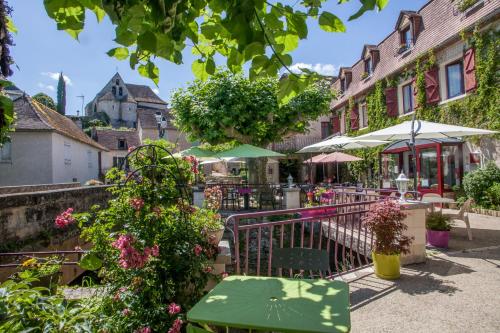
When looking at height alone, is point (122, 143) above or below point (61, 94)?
below

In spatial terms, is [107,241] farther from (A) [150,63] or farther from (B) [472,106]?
(B) [472,106]

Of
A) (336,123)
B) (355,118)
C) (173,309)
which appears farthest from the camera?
(336,123)

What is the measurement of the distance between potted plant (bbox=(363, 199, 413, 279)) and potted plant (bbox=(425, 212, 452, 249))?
6.48 ft

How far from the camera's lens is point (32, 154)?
1742 cm

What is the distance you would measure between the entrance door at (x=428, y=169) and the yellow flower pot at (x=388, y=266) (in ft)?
29.1

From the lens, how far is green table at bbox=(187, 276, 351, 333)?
68.6 inches

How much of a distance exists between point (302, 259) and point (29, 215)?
5.75 meters

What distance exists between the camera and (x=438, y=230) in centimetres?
591

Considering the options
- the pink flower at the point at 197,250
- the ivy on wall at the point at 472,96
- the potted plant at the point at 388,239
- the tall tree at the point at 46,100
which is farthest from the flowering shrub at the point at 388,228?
the tall tree at the point at 46,100

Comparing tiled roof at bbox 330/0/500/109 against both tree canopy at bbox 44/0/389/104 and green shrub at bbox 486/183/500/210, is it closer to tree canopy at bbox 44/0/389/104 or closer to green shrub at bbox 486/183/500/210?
green shrub at bbox 486/183/500/210

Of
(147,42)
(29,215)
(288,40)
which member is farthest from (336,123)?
(147,42)

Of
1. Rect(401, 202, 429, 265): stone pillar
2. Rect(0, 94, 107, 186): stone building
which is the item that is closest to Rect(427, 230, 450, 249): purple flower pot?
Rect(401, 202, 429, 265): stone pillar

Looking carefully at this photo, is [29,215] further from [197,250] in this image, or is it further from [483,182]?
[483,182]

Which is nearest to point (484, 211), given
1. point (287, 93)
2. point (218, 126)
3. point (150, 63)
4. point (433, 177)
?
point (433, 177)
